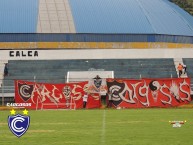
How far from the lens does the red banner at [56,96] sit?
4138 cm

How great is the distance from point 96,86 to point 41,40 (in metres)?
30.7

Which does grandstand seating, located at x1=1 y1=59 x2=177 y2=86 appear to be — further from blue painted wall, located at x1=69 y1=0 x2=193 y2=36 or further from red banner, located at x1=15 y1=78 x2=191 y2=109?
red banner, located at x1=15 y1=78 x2=191 y2=109

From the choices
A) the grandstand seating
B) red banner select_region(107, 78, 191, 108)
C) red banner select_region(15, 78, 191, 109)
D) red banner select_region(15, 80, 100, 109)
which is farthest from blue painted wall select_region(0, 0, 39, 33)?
red banner select_region(107, 78, 191, 108)

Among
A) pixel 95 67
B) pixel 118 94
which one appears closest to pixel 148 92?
pixel 118 94

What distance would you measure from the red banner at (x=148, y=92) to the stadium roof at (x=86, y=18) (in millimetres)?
30973

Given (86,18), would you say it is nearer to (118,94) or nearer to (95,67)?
(95,67)

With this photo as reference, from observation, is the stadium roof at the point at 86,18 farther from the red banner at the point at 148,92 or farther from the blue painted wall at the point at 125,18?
the red banner at the point at 148,92

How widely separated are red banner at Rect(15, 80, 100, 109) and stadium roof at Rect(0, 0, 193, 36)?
30.1 m

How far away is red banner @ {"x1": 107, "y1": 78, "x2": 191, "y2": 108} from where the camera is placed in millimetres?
41219

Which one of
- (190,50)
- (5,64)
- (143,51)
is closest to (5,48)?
(5,64)

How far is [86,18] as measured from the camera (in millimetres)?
74125

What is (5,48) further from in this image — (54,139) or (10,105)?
(54,139)

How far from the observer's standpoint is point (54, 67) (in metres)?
61.4

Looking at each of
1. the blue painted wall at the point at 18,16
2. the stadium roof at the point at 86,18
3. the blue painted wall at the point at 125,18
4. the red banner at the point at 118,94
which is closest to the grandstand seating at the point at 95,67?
the blue painted wall at the point at 18,16
